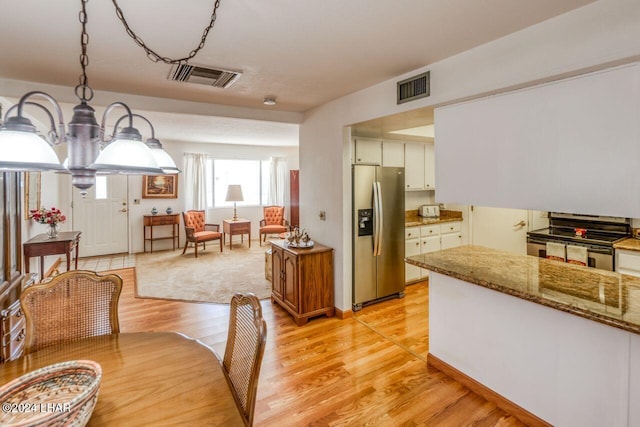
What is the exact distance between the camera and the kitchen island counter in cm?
165

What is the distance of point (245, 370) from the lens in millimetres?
1268

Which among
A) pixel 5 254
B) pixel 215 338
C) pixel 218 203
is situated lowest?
pixel 215 338

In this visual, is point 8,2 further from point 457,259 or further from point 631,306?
point 631,306

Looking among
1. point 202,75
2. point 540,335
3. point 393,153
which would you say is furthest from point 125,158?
point 393,153

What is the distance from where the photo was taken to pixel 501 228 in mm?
4918

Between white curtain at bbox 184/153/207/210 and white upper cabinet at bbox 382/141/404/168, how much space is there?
15.8ft

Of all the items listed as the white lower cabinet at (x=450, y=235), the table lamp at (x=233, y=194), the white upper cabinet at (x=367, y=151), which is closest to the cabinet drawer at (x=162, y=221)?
the table lamp at (x=233, y=194)

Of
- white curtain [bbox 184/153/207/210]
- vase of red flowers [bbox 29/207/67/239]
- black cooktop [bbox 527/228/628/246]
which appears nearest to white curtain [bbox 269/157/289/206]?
white curtain [bbox 184/153/207/210]

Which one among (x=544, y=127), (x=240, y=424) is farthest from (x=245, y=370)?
(x=544, y=127)

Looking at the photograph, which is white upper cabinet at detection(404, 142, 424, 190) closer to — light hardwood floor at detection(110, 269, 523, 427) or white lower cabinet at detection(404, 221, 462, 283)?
white lower cabinet at detection(404, 221, 462, 283)

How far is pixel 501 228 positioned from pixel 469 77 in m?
3.46

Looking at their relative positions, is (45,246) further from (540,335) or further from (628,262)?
(628,262)

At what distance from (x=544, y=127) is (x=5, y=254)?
368cm

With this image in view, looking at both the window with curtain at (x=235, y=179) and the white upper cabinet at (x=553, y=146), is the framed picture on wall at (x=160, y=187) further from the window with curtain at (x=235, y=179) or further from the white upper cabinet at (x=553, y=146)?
the white upper cabinet at (x=553, y=146)
